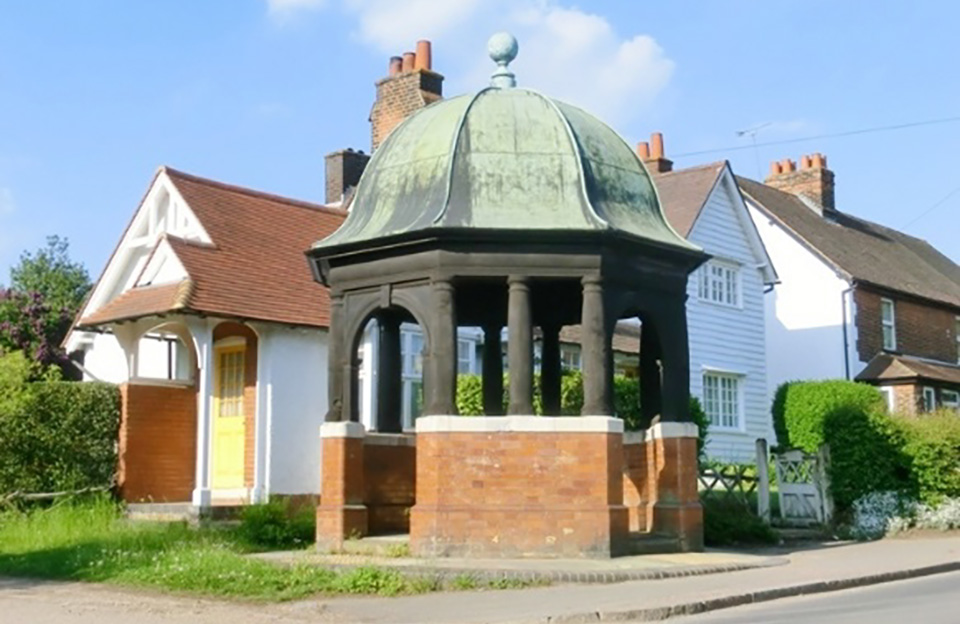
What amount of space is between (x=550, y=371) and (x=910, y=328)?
896 inches

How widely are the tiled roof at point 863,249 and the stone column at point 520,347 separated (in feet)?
74.0

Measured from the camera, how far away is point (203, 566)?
13445mm

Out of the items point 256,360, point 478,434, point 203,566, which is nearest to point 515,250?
point 478,434

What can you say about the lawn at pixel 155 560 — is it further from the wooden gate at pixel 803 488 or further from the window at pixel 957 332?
the window at pixel 957 332

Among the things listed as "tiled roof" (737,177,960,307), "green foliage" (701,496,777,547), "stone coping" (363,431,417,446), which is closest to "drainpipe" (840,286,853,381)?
"tiled roof" (737,177,960,307)

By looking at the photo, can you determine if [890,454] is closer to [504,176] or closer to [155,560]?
[504,176]

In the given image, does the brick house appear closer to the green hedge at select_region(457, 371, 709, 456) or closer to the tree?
the green hedge at select_region(457, 371, 709, 456)

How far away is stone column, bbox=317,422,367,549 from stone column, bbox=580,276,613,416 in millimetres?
3191

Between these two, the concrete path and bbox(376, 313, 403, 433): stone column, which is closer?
the concrete path

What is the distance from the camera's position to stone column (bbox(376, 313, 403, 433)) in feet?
59.1

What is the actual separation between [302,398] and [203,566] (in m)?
8.59

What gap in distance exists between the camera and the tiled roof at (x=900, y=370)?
114 feet

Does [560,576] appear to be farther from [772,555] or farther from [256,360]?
[256,360]

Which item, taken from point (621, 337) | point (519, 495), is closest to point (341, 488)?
point (519, 495)
